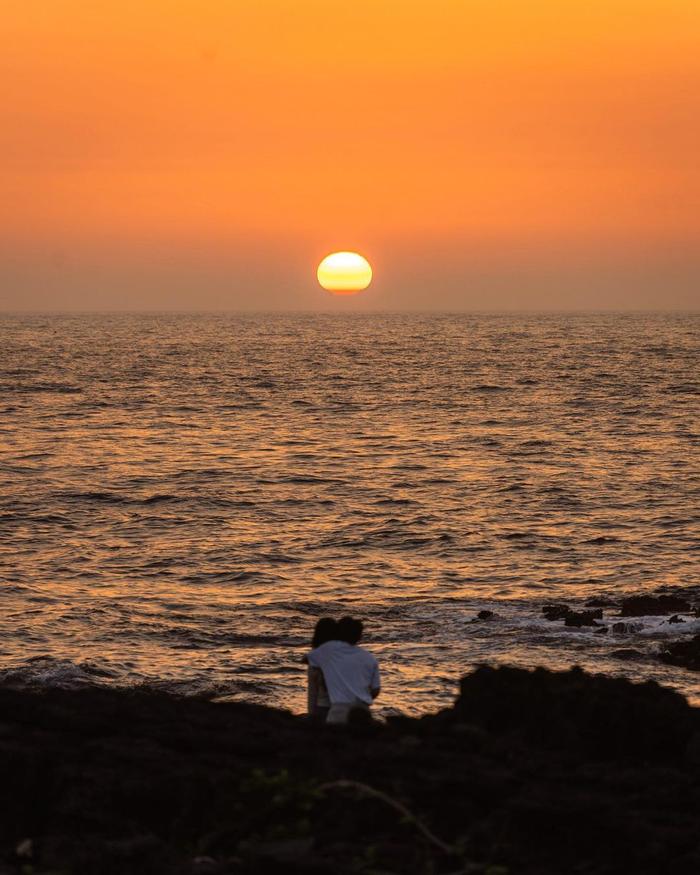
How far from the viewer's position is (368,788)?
873cm

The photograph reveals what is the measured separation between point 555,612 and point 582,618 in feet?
2.97

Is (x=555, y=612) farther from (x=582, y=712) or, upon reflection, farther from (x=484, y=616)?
(x=582, y=712)

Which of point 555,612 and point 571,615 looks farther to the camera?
point 555,612

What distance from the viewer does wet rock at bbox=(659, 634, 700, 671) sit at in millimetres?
20406

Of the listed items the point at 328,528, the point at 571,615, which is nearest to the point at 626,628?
the point at 571,615

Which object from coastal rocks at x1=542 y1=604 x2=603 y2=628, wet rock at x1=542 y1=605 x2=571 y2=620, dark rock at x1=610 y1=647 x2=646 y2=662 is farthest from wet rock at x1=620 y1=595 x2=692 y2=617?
dark rock at x1=610 y1=647 x2=646 y2=662

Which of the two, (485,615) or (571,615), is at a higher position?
(571,615)

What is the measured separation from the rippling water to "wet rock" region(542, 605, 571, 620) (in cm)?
39

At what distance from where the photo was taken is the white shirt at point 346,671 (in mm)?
11281

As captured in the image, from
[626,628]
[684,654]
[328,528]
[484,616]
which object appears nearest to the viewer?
[684,654]

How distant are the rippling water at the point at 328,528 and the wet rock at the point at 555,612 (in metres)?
0.39

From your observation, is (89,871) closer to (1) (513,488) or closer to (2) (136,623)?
(2) (136,623)

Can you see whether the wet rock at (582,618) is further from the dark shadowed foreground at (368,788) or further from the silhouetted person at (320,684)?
the silhouetted person at (320,684)

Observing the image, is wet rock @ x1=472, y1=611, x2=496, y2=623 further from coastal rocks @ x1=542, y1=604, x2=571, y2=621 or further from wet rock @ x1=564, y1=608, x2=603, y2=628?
wet rock @ x1=564, y1=608, x2=603, y2=628
